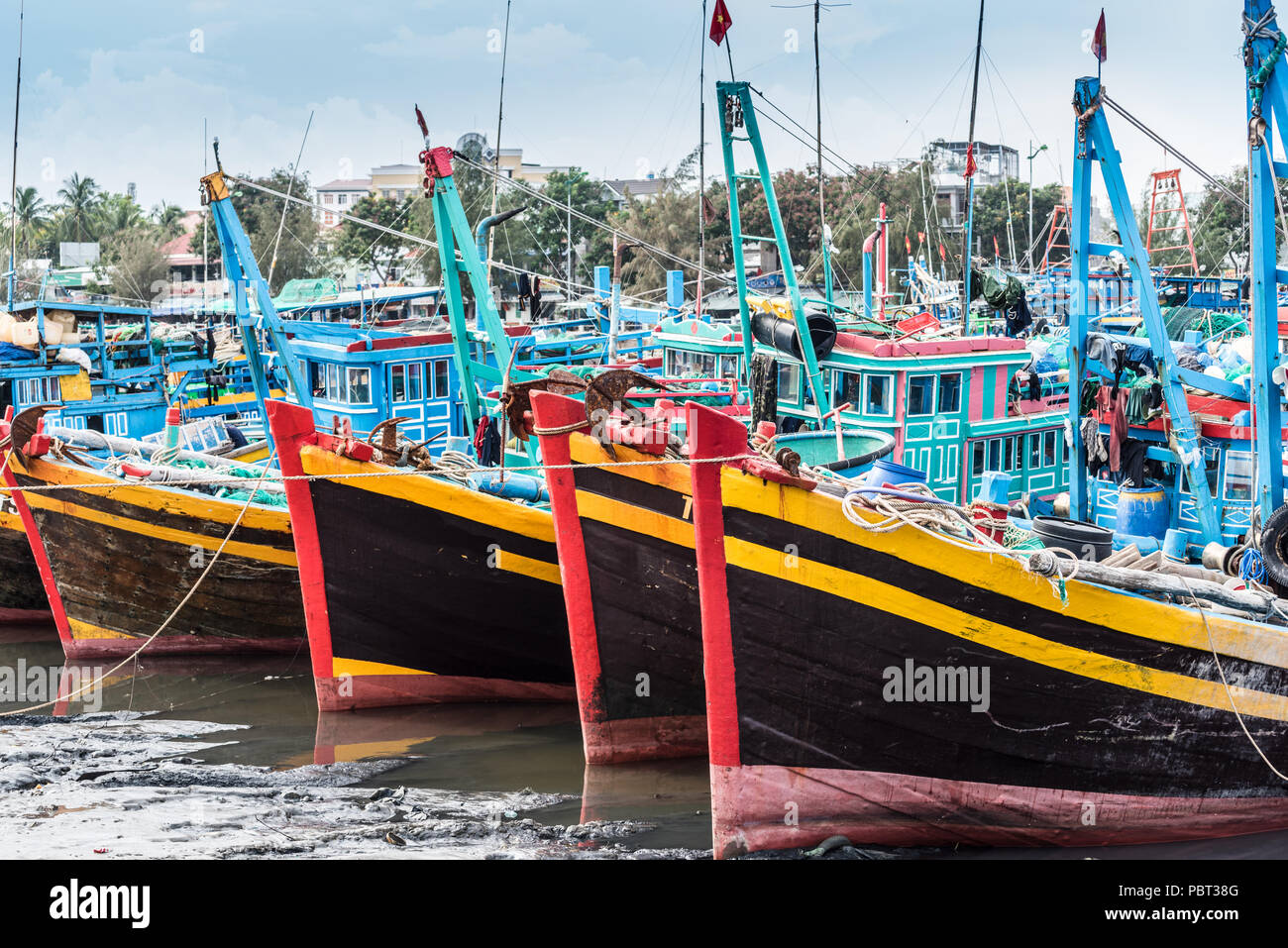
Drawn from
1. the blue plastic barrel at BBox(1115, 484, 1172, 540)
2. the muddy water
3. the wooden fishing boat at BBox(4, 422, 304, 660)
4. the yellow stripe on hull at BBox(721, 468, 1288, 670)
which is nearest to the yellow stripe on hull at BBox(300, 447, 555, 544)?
the muddy water

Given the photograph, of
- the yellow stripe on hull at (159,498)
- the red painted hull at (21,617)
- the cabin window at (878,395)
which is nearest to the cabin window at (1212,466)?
the cabin window at (878,395)

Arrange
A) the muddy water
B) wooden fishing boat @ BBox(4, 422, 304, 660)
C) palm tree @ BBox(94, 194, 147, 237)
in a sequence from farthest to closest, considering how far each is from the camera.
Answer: palm tree @ BBox(94, 194, 147, 237) < wooden fishing boat @ BBox(4, 422, 304, 660) < the muddy water

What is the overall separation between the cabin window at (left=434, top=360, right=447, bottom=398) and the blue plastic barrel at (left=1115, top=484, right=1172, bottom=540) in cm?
1087

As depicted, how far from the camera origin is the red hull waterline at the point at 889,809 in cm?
783

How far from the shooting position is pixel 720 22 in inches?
583

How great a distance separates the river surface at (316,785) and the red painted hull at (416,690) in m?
0.11

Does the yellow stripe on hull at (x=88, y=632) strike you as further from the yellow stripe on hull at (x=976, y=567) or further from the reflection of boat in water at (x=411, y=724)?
the yellow stripe on hull at (x=976, y=567)

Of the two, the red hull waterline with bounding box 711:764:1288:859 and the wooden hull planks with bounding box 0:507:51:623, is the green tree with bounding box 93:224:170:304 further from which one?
the red hull waterline with bounding box 711:764:1288:859

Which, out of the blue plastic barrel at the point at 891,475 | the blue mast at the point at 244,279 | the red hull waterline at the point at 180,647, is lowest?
the red hull waterline at the point at 180,647

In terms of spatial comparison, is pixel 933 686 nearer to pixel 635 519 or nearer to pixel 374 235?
pixel 635 519

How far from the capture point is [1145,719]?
7852mm

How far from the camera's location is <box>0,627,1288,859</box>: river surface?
321 inches

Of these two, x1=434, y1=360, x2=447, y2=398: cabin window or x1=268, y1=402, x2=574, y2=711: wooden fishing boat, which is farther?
x1=434, y1=360, x2=447, y2=398: cabin window
